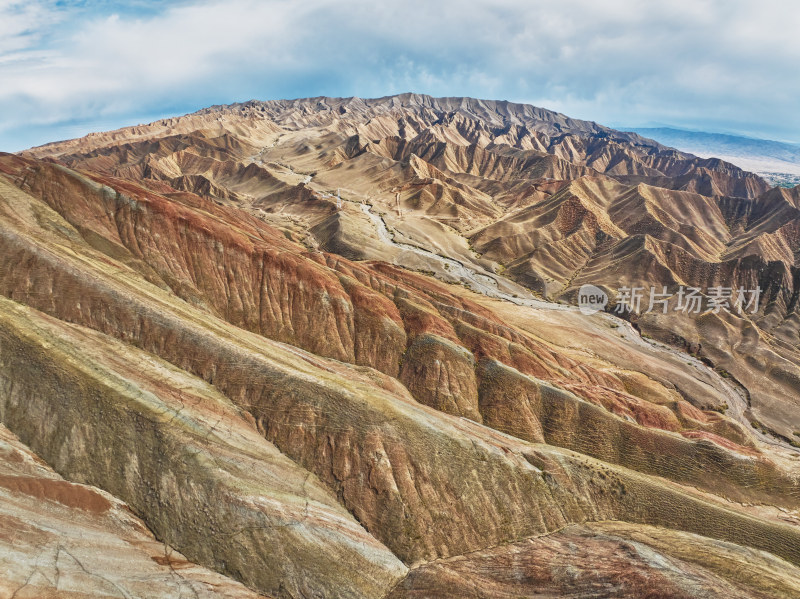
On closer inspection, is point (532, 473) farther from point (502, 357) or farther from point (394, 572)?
point (502, 357)

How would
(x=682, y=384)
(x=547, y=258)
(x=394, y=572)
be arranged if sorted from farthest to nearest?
1. (x=547, y=258)
2. (x=682, y=384)
3. (x=394, y=572)

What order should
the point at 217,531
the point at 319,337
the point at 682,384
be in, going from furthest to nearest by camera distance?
1. the point at 682,384
2. the point at 319,337
3. the point at 217,531

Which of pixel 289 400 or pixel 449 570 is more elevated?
pixel 289 400

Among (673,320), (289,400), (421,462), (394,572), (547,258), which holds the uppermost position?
(547,258)

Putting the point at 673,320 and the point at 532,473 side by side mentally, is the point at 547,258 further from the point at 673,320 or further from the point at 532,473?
the point at 532,473

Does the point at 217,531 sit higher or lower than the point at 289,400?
lower

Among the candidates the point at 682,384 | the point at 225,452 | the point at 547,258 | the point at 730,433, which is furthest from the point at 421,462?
the point at 547,258

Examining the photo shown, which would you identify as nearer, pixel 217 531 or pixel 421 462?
pixel 217 531

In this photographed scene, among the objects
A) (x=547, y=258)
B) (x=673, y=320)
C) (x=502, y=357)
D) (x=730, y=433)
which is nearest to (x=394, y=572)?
(x=502, y=357)

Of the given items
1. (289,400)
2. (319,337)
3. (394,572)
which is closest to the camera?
(394,572)
